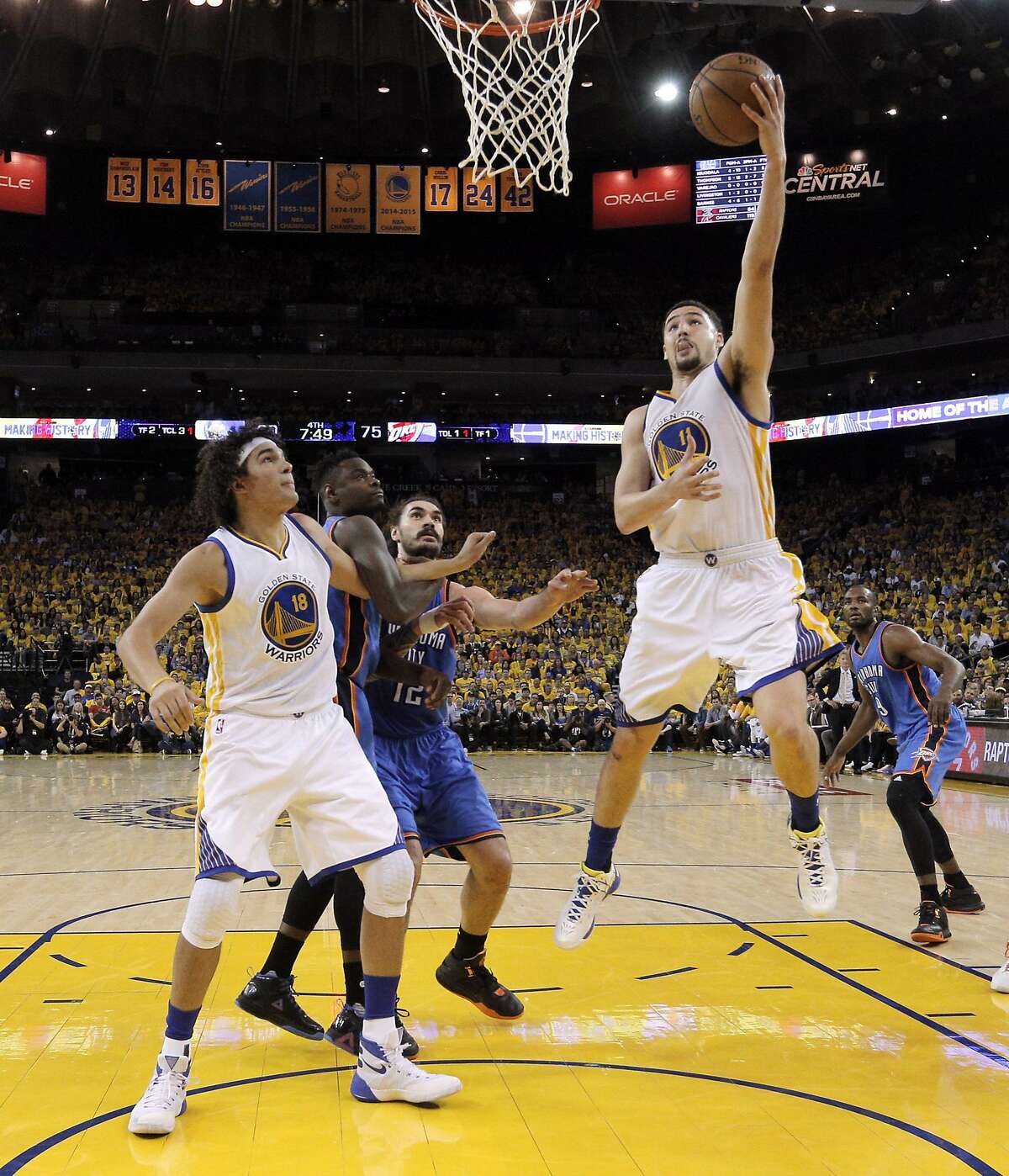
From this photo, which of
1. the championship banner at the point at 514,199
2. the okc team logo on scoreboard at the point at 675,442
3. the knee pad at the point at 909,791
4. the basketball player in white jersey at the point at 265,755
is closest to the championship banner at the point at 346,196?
the championship banner at the point at 514,199

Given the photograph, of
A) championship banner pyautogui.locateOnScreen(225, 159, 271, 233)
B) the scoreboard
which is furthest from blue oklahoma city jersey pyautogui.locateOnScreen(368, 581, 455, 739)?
championship banner pyautogui.locateOnScreen(225, 159, 271, 233)

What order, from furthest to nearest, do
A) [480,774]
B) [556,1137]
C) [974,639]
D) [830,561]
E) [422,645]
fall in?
[830,561] < [974,639] < [480,774] < [422,645] < [556,1137]

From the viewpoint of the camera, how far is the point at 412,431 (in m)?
30.3

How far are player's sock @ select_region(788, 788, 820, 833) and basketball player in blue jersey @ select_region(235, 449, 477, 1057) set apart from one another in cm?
147

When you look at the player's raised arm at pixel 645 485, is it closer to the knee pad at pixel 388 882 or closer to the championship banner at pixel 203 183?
the knee pad at pixel 388 882

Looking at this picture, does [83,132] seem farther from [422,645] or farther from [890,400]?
[422,645]

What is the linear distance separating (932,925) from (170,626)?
439 centimetres

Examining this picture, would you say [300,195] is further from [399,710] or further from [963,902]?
[399,710]

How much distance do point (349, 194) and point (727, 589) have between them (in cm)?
2779

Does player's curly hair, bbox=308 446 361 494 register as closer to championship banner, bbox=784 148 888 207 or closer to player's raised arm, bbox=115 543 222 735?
player's raised arm, bbox=115 543 222 735

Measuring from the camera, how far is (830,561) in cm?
2853

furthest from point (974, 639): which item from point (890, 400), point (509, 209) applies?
point (509, 209)

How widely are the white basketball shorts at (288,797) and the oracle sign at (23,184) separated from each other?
2958cm

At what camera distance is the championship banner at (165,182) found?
29.8 metres
